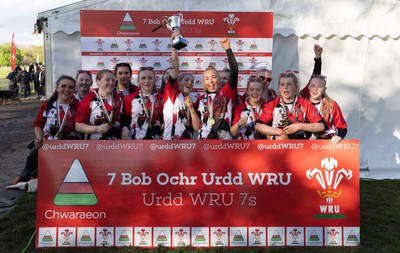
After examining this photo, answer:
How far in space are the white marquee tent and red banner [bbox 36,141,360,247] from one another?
2.89 meters

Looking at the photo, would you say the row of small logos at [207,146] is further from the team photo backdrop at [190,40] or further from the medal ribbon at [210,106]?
the team photo backdrop at [190,40]

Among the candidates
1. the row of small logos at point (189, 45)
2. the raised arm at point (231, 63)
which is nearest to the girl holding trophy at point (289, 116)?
the raised arm at point (231, 63)

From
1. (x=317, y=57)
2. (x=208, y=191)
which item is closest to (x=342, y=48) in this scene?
(x=317, y=57)

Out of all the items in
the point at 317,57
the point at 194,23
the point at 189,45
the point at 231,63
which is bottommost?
the point at 231,63

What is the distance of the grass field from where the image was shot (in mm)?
3754

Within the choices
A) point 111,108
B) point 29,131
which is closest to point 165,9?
point 111,108

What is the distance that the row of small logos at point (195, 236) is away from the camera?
12.2 feet

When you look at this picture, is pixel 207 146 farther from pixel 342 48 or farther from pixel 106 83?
pixel 342 48

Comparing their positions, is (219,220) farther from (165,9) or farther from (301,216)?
(165,9)

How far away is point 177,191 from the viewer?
149 inches

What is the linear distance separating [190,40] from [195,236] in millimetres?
3310

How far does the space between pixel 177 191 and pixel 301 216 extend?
1.16 metres

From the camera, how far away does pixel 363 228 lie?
4.52 meters

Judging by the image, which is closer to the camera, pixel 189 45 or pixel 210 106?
pixel 210 106
